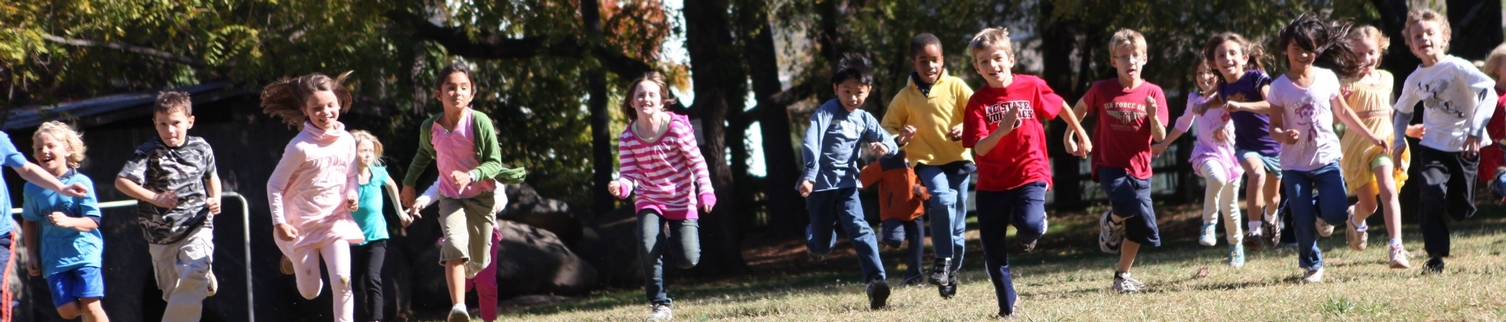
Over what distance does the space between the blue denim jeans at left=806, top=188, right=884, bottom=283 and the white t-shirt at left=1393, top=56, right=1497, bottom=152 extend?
301cm

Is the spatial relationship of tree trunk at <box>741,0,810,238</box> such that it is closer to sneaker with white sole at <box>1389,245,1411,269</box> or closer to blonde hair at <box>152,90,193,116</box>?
sneaker with white sole at <box>1389,245,1411,269</box>

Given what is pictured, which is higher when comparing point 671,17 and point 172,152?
point 671,17

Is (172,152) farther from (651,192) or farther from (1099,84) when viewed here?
(1099,84)

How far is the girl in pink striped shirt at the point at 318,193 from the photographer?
669 centimetres

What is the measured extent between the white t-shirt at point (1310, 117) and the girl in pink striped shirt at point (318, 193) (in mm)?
4820

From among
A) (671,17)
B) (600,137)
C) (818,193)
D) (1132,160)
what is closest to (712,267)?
(671,17)

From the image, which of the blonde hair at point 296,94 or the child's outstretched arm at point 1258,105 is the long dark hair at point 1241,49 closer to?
the child's outstretched arm at point 1258,105

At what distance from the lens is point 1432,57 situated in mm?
7363

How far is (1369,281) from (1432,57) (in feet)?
4.35

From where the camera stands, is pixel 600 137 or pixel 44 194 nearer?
pixel 44 194

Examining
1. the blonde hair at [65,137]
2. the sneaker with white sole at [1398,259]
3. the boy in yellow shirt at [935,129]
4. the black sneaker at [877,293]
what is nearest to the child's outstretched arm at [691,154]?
the black sneaker at [877,293]

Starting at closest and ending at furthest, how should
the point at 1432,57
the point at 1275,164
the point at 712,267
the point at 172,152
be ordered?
1. the point at 172,152
2. the point at 1432,57
3. the point at 1275,164
4. the point at 712,267

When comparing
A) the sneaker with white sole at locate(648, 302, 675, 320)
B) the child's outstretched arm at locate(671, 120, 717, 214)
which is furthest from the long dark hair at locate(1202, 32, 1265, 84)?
the sneaker with white sole at locate(648, 302, 675, 320)

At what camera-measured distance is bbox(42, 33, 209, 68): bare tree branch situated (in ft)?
37.0
